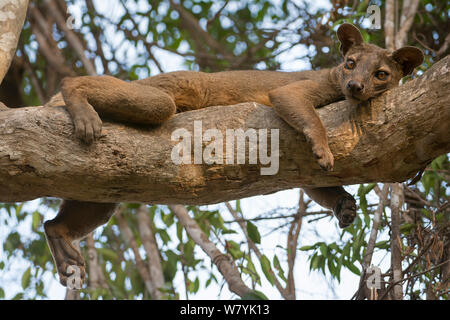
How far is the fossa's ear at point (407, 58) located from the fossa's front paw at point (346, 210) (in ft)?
4.09

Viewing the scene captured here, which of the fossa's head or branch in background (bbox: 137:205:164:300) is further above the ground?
the fossa's head

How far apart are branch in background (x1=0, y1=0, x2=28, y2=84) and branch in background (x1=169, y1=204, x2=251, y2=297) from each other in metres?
2.40

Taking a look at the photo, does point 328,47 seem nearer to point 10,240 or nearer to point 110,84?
point 110,84

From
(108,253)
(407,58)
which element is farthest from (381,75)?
(108,253)

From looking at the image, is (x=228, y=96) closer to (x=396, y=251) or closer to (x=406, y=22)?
(x=396, y=251)

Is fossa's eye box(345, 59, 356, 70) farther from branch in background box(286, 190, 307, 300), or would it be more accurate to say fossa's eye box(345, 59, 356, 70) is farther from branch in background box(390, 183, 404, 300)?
branch in background box(286, 190, 307, 300)

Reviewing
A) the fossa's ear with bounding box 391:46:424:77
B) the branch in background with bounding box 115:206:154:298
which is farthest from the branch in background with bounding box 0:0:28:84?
the fossa's ear with bounding box 391:46:424:77

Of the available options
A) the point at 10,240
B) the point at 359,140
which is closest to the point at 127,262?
the point at 10,240

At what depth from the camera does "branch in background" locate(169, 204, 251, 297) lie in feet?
19.5

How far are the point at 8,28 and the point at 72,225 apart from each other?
1.92 m

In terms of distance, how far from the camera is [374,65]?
193 inches

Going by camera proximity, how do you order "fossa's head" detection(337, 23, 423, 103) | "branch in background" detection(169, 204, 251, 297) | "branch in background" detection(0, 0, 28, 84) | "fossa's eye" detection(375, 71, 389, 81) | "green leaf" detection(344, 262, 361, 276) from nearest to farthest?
"fossa's head" detection(337, 23, 423, 103) < "fossa's eye" detection(375, 71, 389, 81) < "branch in background" detection(0, 0, 28, 84) < "branch in background" detection(169, 204, 251, 297) < "green leaf" detection(344, 262, 361, 276)

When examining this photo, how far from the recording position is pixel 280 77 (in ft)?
17.8
